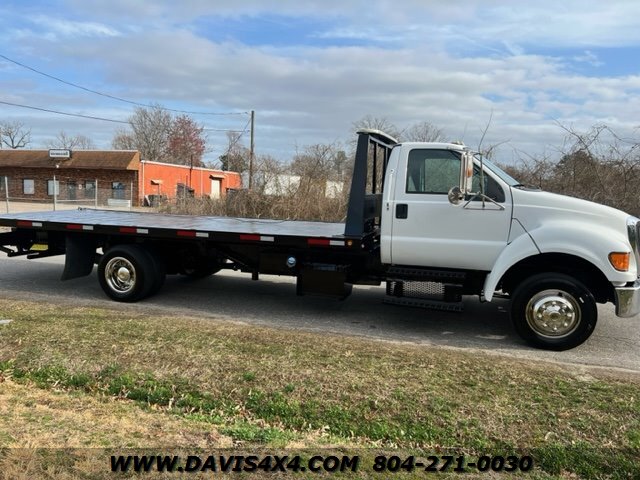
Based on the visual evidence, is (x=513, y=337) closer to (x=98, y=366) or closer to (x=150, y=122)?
(x=98, y=366)

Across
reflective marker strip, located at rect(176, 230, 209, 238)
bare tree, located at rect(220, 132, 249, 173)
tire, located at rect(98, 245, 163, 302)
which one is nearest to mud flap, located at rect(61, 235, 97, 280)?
tire, located at rect(98, 245, 163, 302)

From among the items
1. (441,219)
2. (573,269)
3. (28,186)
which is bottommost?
(573,269)

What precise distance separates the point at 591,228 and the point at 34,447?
216 inches

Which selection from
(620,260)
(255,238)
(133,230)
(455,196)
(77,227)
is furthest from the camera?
(77,227)

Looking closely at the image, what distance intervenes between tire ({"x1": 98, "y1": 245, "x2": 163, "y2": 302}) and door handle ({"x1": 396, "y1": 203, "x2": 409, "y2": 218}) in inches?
143

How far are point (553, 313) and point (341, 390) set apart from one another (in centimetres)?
299

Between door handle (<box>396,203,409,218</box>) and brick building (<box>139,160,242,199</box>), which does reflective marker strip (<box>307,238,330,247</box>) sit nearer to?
door handle (<box>396,203,409,218</box>)

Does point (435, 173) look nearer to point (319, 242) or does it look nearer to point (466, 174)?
point (466, 174)

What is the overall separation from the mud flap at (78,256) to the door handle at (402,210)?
482 centimetres

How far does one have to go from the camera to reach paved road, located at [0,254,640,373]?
6.12 m

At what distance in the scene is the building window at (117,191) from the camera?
134 feet

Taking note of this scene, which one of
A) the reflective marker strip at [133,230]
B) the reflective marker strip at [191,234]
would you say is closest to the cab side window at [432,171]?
the reflective marker strip at [191,234]

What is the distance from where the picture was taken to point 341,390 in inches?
164

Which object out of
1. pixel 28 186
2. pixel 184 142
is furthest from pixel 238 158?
pixel 184 142
